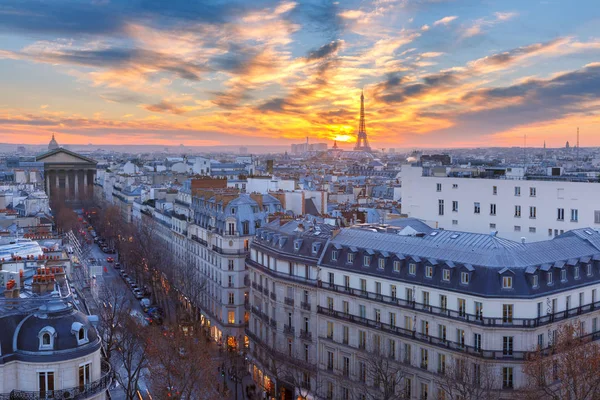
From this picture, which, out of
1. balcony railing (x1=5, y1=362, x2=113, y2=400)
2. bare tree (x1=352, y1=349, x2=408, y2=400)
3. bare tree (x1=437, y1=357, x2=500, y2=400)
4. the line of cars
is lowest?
the line of cars

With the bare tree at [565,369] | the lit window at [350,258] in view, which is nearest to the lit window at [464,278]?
the bare tree at [565,369]

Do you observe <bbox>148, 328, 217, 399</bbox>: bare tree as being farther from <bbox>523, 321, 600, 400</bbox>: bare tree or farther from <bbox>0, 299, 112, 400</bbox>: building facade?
<bbox>523, 321, 600, 400</bbox>: bare tree

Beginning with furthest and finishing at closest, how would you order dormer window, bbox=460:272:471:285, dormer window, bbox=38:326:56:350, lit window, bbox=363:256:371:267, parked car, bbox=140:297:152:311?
1. parked car, bbox=140:297:152:311
2. lit window, bbox=363:256:371:267
3. dormer window, bbox=460:272:471:285
4. dormer window, bbox=38:326:56:350

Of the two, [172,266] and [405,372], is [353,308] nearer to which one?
[405,372]

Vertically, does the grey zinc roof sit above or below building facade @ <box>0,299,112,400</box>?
above

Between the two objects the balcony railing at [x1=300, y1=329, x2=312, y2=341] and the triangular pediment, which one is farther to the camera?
the triangular pediment

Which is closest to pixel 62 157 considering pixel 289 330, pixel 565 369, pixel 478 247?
pixel 289 330

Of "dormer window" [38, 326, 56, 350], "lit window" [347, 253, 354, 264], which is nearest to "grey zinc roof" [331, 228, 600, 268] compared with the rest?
"lit window" [347, 253, 354, 264]

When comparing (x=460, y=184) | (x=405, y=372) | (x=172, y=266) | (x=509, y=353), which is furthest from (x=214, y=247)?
(x=509, y=353)
